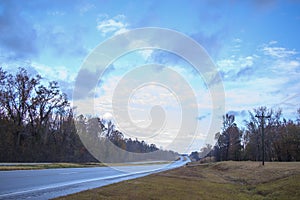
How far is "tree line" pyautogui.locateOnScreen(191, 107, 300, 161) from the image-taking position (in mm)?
71250

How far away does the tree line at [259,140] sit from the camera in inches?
2805

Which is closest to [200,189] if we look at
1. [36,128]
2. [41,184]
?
[41,184]

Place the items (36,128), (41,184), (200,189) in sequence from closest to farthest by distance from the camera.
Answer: (41,184)
(200,189)
(36,128)

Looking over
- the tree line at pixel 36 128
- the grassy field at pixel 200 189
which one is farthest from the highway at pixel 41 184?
the tree line at pixel 36 128

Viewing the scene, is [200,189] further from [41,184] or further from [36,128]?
[36,128]

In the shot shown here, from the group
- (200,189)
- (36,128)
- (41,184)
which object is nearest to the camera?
(41,184)

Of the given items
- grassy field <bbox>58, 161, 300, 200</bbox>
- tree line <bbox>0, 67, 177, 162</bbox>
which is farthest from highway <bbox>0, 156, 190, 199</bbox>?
tree line <bbox>0, 67, 177, 162</bbox>

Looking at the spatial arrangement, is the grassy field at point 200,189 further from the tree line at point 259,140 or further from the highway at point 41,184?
the tree line at point 259,140

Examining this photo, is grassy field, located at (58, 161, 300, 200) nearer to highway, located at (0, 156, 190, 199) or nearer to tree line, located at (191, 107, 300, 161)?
highway, located at (0, 156, 190, 199)

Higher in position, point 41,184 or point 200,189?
point 41,184

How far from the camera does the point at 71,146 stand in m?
71.0

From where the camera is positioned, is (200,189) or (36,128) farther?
(36,128)

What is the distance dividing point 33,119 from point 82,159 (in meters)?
19.5

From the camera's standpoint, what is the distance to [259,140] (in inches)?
3103
